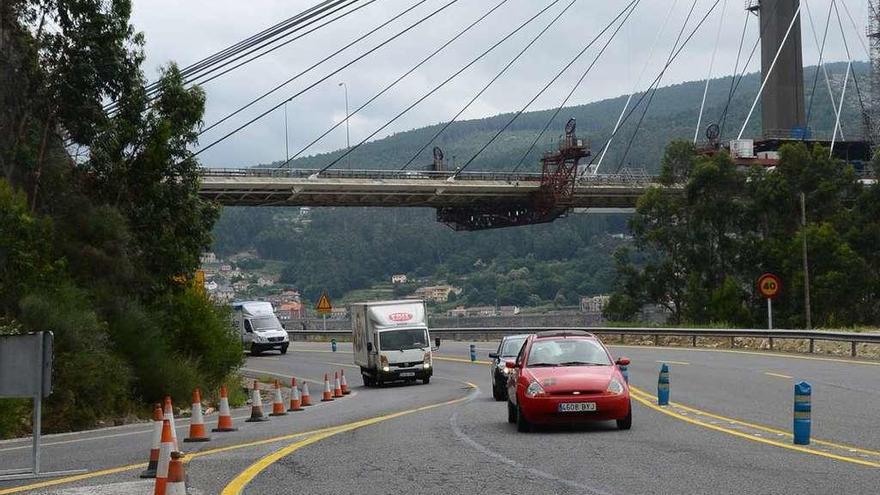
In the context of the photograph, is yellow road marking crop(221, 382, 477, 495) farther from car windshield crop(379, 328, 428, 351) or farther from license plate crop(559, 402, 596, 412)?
car windshield crop(379, 328, 428, 351)

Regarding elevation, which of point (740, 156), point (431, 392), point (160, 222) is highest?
point (740, 156)

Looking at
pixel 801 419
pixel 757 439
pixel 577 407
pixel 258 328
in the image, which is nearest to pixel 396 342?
pixel 577 407

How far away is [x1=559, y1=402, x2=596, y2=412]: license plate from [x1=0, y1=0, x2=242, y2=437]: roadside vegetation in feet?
52.9

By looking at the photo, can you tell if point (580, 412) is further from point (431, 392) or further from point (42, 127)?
point (42, 127)

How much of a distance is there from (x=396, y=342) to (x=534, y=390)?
72.0 ft

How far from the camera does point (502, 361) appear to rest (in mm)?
25344

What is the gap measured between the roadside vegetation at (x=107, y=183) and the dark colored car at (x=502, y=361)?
9250 millimetres

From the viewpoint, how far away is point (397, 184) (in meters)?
79.1

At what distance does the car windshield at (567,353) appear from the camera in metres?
16.5

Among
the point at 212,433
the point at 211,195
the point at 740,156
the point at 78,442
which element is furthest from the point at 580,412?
the point at 740,156

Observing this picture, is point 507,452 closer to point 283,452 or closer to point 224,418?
point 283,452

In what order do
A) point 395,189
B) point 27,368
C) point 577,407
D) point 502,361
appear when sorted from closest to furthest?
point 27,368
point 577,407
point 502,361
point 395,189

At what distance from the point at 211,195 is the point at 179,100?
37.8 m

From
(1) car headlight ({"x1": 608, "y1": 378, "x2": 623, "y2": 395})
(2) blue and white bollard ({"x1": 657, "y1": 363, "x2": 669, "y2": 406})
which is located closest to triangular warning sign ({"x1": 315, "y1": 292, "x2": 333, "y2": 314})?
(2) blue and white bollard ({"x1": 657, "y1": 363, "x2": 669, "y2": 406})
